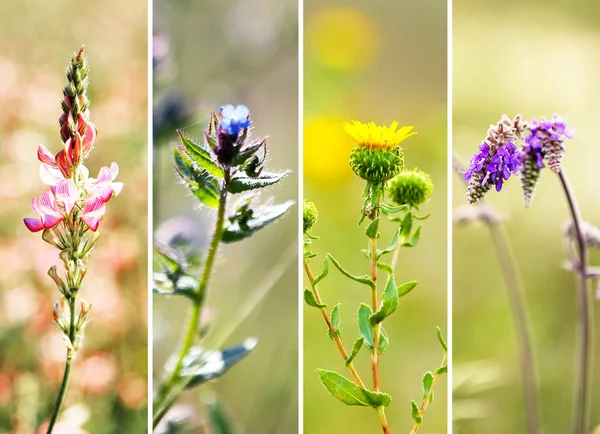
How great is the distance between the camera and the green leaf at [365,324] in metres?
1.44

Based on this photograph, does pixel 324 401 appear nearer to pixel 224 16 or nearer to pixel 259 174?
pixel 259 174

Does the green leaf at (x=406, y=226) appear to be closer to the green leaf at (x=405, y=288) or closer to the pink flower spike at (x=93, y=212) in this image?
the green leaf at (x=405, y=288)

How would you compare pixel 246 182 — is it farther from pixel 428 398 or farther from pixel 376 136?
pixel 428 398

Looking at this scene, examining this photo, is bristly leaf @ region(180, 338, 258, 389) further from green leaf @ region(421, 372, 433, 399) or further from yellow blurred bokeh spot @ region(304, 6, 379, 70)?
yellow blurred bokeh spot @ region(304, 6, 379, 70)

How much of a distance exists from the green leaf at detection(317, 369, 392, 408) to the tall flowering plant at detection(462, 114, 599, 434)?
395 mm

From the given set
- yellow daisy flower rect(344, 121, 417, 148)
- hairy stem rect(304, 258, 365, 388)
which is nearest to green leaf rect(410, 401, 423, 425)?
hairy stem rect(304, 258, 365, 388)

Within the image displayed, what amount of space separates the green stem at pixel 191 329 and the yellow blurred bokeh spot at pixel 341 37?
43 centimetres

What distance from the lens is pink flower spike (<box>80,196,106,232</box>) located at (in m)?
1.35

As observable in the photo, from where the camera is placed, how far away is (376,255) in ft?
4.66

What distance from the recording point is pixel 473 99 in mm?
1553

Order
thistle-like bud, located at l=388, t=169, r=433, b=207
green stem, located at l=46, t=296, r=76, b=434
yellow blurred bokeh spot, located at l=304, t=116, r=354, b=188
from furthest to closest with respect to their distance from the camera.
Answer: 1. yellow blurred bokeh spot, located at l=304, t=116, r=354, b=188
2. thistle-like bud, located at l=388, t=169, r=433, b=207
3. green stem, located at l=46, t=296, r=76, b=434

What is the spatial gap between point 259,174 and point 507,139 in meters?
0.54

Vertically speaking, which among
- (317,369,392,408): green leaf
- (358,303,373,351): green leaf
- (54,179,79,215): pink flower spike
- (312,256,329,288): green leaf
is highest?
(54,179,79,215): pink flower spike

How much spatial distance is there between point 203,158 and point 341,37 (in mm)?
434
